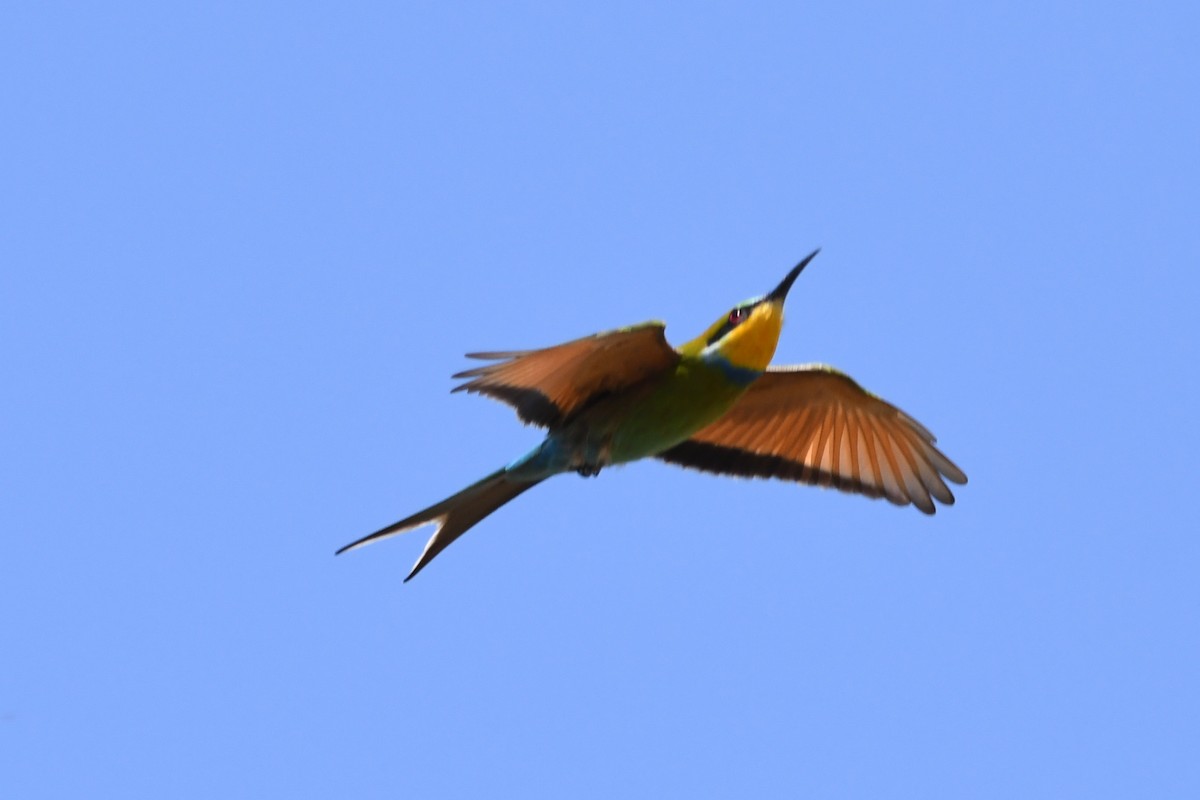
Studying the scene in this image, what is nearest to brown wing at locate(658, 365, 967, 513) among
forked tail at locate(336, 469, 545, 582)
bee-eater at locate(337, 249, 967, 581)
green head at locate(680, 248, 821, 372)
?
bee-eater at locate(337, 249, 967, 581)

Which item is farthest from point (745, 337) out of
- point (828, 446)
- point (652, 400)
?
point (828, 446)

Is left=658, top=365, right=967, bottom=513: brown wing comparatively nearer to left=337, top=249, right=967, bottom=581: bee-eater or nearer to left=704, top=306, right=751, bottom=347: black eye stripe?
left=337, top=249, right=967, bottom=581: bee-eater

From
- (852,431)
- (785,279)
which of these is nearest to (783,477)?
(852,431)

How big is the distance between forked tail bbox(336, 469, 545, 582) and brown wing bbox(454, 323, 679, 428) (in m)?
0.30

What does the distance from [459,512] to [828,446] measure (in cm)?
185

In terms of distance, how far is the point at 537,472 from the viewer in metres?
6.79

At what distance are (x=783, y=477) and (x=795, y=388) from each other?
1.73 ft

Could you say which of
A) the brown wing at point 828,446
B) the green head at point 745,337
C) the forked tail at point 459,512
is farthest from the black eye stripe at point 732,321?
the forked tail at point 459,512

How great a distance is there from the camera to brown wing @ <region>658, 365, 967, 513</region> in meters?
7.43

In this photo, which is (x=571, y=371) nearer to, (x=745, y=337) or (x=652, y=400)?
(x=652, y=400)

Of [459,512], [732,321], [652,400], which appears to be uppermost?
[732,321]

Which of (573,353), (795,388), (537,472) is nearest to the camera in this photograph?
(573,353)

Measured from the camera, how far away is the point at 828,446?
7.66 metres

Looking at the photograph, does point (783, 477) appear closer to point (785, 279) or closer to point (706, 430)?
point (706, 430)
